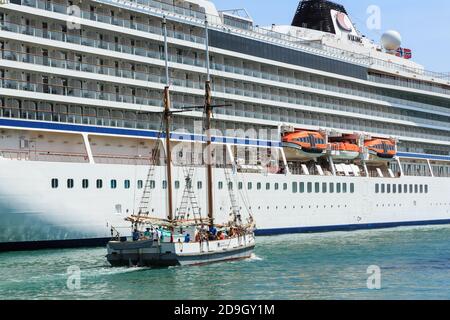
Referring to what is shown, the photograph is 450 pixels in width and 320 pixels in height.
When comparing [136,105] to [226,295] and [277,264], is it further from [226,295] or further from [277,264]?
[226,295]

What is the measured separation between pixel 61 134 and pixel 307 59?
23.0 m

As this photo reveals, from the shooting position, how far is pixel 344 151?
5734cm

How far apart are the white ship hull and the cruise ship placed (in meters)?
0.07

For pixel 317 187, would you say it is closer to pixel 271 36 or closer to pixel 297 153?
pixel 297 153

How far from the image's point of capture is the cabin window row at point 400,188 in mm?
59450

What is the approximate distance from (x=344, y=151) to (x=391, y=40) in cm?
2063

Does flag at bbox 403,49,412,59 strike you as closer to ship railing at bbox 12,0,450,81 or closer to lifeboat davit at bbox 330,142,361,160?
ship railing at bbox 12,0,450,81

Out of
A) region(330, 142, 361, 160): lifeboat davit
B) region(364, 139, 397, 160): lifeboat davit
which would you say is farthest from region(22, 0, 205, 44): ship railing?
region(364, 139, 397, 160): lifeboat davit

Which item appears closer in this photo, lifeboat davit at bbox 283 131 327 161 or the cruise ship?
the cruise ship

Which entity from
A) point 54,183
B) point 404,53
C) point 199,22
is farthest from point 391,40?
point 54,183

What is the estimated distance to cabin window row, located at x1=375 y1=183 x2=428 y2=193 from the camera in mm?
59450

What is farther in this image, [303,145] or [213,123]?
[303,145]

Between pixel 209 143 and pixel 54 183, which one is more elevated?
pixel 209 143

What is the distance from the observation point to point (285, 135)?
53.6 meters
